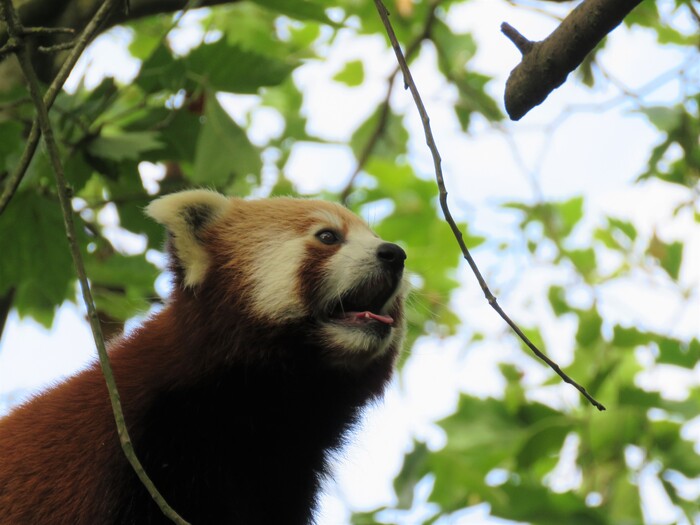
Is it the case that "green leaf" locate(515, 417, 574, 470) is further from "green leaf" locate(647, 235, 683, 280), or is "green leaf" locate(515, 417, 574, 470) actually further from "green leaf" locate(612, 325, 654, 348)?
"green leaf" locate(647, 235, 683, 280)

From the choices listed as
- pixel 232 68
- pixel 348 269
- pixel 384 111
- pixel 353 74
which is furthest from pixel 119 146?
pixel 353 74

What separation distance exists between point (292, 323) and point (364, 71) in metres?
4.05

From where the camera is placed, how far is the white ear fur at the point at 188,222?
11.1 ft

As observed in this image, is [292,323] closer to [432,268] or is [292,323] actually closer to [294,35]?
[432,268]

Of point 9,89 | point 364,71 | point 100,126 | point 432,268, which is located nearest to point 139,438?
point 100,126

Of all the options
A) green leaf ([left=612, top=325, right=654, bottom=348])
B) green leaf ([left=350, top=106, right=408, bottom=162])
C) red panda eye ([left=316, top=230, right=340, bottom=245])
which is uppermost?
red panda eye ([left=316, top=230, right=340, bottom=245])

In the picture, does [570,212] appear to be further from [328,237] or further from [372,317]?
[372,317]

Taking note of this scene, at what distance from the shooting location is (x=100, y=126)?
3.65 metres

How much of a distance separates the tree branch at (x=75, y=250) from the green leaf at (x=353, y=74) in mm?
4554

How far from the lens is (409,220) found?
6730mm

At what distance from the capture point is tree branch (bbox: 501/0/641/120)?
208 centimetres

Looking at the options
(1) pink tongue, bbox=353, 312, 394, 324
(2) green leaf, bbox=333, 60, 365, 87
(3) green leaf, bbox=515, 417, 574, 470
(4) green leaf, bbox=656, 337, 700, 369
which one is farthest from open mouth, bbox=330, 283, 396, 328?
(2) green leaf, bbox=333, 60, 365, 87

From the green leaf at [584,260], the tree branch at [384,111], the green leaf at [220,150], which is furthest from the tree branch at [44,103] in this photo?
the green leaf at [584,260]

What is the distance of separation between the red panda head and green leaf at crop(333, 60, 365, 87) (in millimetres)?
3292
